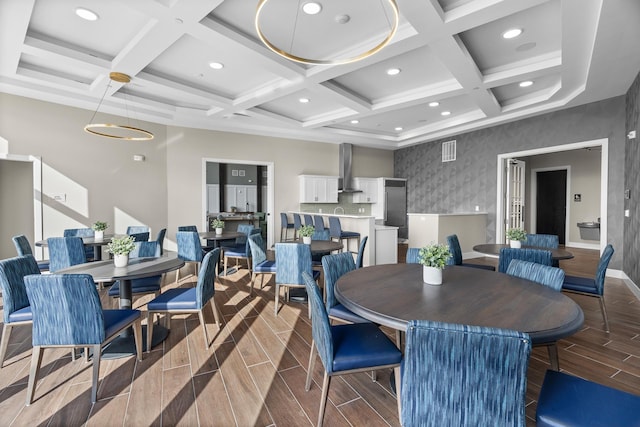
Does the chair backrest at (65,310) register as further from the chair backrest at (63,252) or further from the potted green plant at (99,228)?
the potted green plant at (99,228)

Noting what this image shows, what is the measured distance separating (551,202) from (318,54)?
30.0 ft

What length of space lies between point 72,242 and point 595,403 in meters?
4.51

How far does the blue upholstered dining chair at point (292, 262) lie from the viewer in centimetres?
312

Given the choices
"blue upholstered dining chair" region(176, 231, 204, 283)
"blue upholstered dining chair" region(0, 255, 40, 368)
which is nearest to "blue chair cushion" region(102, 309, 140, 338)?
"blue upholstered dining chair" region(0, 255, 40, 368)

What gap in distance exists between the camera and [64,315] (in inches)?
73.6

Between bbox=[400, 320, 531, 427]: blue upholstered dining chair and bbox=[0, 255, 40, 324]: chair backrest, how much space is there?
272 centimetres

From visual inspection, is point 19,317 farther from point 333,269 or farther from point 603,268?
point 603,268

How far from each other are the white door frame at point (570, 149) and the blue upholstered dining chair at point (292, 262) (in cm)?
520

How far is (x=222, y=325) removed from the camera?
121 inches

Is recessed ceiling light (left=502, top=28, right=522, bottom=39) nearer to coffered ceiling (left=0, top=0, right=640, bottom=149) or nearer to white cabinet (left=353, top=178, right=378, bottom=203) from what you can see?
coffered ceiling (left=0, top=0, right=640, bottom=149)

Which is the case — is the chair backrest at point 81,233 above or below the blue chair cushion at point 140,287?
above

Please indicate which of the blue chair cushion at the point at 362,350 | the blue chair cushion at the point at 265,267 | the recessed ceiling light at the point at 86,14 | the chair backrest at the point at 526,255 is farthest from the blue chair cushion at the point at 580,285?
the recessed ceiling light at the point at 86,14

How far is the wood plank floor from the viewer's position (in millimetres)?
1767

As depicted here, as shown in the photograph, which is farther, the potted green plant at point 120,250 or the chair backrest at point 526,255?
the chair backrest at point 526,255
